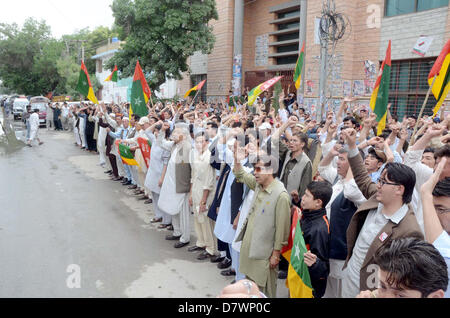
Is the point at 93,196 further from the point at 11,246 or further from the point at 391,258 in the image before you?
the point at 391,258

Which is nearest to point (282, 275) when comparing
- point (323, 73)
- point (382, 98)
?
point (382, 98)

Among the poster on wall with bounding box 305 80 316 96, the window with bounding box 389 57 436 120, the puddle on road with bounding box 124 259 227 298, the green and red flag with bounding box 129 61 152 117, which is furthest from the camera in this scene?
the poster on wall with bounding box 305 80 316 96

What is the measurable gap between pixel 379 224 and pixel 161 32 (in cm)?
1880

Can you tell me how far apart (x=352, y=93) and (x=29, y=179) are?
471 inches

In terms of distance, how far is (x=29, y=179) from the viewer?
1003 centimetres

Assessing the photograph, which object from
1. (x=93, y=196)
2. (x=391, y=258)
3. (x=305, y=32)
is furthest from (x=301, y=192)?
(x=305, y=32)

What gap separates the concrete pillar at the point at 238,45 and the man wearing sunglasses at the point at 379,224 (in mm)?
18702

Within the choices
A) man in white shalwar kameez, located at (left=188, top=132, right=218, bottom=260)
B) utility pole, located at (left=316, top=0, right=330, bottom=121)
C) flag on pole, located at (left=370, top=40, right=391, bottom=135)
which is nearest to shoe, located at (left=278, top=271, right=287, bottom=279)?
man in white shalwar kameez, located at (left=188, top=132, right=218, bottom=260)

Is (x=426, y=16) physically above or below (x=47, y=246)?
above

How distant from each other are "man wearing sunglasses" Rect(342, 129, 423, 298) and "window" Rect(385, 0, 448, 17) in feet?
41.8

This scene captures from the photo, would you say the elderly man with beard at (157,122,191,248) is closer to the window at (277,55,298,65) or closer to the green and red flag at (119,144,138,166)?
the green and red flag at (119,144,138,166)

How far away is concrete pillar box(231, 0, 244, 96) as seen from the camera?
69.0ft

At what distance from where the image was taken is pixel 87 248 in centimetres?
554

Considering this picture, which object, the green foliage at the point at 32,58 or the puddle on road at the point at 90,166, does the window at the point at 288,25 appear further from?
the green foliage at the point at 32,58
